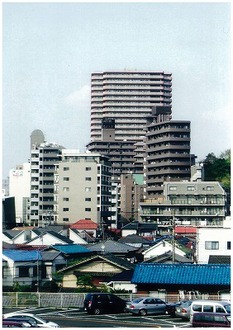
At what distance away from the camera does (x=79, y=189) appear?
24.3m

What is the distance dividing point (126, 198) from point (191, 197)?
6657mm

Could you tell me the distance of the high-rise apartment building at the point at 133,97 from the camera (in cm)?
3806

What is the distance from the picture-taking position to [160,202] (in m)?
23.1

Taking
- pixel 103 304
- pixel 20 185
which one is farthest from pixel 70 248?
pixel 20 185

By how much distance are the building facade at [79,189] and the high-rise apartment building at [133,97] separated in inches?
523

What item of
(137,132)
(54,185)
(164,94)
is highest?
(164,94)

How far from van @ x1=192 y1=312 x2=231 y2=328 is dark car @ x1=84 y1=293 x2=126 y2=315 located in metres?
1.44

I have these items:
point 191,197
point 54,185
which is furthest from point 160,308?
point 54,185

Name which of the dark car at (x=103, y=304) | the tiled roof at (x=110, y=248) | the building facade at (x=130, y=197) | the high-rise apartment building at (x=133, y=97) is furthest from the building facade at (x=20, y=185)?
the dark car at (x=103, y=304)

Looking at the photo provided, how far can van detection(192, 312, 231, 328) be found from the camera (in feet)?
17.3

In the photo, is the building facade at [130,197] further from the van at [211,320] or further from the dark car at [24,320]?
the dark car at [24,320]

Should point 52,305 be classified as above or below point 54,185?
below

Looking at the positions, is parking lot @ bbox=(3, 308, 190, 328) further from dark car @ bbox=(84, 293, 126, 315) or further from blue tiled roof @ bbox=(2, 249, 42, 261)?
blue tiled roof @ bbox=(2, 249, 42, 261)

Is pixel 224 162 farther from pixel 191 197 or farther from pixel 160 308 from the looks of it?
pixel 160 308
